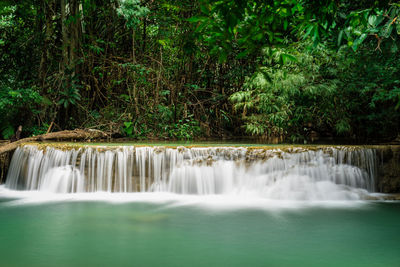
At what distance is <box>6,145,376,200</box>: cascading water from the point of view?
21.0 ft

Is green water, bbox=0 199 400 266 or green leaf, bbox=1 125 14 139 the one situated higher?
green leaf, bbox=1 125 14 139

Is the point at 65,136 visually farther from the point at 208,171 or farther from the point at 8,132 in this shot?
the point at 208,171

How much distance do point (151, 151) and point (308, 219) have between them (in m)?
3.01

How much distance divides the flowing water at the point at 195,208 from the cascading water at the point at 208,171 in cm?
2

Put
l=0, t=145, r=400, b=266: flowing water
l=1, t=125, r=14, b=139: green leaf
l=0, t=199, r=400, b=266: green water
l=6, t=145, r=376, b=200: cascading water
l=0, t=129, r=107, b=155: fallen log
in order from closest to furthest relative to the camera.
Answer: l=0, t=199, r=400, b=266: green water, l=0, t=145, r=400, b=266: flowing water, l=6, t=145, r=376, b=200: cascading water, l=0, t=129, r=107, b=155: fallen log, l=1, t=125, r=14, b=139: green leaf

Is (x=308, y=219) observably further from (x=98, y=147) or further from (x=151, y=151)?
(x=98, y=147)

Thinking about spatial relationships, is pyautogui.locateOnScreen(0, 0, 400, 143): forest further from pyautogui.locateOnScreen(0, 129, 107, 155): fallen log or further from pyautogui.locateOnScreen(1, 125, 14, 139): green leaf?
pyautogui.locateOnScreen(0, 129, 107, 155): fallen log

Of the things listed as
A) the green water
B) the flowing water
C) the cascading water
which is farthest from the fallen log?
the green water

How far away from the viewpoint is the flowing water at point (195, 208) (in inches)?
145

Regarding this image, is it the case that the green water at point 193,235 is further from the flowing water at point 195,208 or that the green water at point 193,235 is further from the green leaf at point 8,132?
the green leaf at point 8,132

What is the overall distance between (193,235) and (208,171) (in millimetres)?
2385

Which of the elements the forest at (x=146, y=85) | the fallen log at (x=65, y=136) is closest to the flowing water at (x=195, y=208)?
the fallen log at (x=65, y=136)

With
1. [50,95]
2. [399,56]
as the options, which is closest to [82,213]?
[50,95]

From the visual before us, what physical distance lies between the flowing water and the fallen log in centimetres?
38
